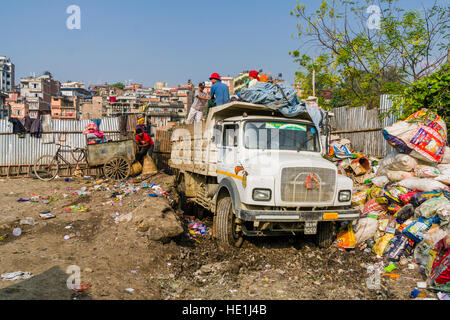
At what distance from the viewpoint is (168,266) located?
15.4ft

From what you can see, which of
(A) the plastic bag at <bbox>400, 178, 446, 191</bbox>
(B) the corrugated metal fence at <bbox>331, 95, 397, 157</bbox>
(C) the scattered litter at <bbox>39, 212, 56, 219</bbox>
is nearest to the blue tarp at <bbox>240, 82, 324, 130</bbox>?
(A) the plastic bag at <bbox>400, 178, 446, 191</bbox>

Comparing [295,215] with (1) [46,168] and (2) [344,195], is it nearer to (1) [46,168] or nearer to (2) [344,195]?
(2) [344,195]

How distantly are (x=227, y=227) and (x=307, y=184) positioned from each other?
1416 mm

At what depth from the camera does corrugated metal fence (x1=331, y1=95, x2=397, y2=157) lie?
29.4 feet

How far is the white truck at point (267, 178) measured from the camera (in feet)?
15.5

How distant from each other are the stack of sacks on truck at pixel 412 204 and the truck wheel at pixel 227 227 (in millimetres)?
1743

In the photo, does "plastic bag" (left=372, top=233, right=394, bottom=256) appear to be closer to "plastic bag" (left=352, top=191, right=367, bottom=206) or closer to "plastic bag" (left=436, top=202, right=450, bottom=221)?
"plastic bag" (left=436, top=202, right=450, bottom=221)

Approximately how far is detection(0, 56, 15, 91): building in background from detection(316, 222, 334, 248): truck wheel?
421 feet

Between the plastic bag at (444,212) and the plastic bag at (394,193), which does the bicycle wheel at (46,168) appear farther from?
the plastic bag at (444,212)

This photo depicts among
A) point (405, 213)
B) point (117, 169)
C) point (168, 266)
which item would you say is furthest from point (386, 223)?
point (117, 169)

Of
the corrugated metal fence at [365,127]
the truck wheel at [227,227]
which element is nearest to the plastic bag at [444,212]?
the truck wheel at [227,227]

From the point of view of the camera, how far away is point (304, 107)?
6.05 metres
